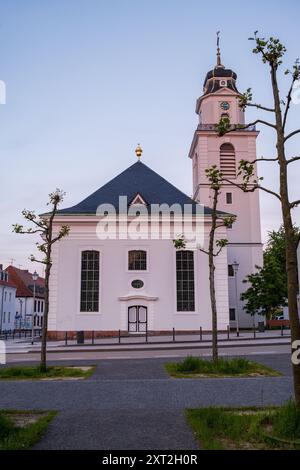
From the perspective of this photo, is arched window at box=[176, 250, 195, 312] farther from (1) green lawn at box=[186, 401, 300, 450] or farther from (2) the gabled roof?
(2) the gabled roof

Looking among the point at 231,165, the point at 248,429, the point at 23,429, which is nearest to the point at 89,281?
the point at 231,165

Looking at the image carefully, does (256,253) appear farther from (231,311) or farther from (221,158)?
(221,158)

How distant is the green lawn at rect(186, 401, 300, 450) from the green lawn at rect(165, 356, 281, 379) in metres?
5.30

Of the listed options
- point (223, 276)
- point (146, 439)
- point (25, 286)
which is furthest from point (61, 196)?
point (25, 286)

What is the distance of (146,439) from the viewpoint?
5934 mm

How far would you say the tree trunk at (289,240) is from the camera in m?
6.93

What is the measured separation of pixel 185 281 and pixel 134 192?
27.0 feet

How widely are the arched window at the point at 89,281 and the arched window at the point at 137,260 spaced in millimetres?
2373

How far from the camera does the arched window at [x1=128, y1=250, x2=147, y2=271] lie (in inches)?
1305

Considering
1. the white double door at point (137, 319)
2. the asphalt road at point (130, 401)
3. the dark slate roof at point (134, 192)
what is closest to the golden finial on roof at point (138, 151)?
the dark slate roof at point (134, 192)

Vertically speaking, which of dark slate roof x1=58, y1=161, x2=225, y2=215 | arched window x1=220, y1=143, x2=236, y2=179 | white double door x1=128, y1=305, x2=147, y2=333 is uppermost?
arched window x1=220, y1=143, x2=236, y2=179

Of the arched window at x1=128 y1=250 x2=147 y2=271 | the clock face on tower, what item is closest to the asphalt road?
the arched window at x1=128 y1=250 x2=147 y2=271

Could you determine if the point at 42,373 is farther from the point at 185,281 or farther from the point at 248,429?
the point at 185,281

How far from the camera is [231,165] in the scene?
134 ft
